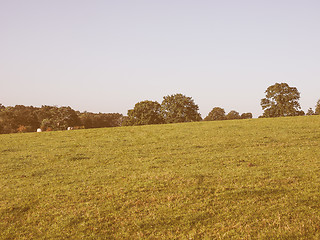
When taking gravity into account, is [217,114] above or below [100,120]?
above

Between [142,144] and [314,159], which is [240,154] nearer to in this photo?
[314,159]

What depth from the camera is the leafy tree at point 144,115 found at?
7562 cm

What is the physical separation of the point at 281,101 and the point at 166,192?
70.1 metres

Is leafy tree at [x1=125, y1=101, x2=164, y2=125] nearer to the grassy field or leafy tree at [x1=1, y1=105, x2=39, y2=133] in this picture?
leafy tree at [x1=1, y1=105, x2=39, y2=133]

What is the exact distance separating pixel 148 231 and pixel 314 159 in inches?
530

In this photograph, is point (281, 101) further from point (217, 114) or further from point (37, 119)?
point (37, 119)

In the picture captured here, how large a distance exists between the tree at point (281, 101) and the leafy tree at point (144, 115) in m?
31.2

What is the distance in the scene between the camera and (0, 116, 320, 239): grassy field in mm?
8930

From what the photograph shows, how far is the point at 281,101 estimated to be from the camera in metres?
72.9

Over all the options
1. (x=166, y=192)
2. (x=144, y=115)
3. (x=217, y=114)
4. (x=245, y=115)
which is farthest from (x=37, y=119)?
(x=245, y=115)

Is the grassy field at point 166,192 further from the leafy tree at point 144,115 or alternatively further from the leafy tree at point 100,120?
the leafy tree at point 100,120

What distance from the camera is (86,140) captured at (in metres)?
29.9

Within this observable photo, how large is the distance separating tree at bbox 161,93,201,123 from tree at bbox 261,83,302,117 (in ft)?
66.5

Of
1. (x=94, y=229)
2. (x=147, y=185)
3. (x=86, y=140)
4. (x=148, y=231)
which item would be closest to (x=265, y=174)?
(x=147, y=185)
